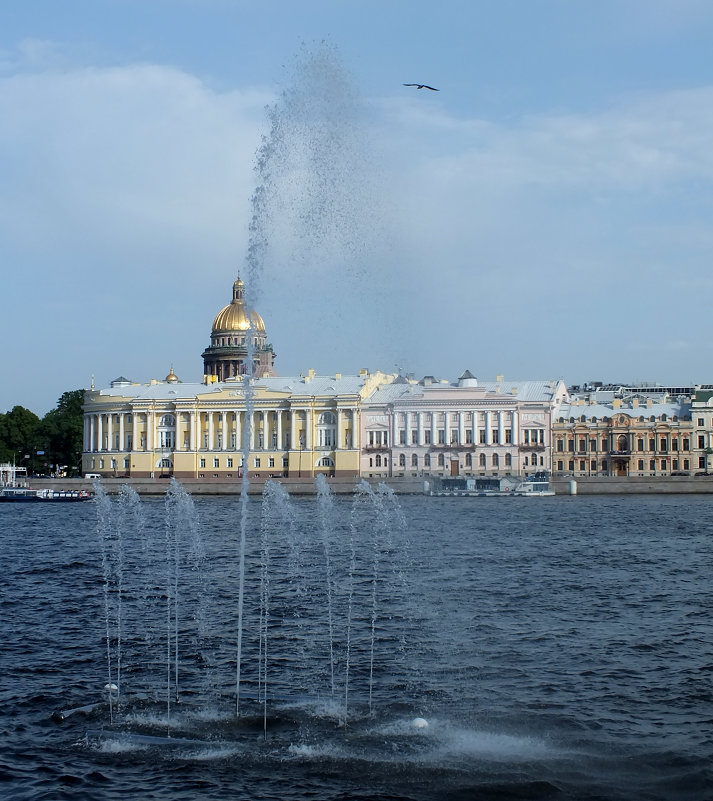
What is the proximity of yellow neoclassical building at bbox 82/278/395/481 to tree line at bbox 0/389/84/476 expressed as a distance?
16.2ft

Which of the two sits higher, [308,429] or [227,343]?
[227,343]

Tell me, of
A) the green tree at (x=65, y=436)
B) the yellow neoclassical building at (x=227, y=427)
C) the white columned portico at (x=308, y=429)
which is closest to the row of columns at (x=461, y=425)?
the yellow neoclassical building at (x=227, y=427)

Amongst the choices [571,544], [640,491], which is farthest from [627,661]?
[640,491]

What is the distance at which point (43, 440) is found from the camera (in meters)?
94.6

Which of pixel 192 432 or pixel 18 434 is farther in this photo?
pixel 18 434

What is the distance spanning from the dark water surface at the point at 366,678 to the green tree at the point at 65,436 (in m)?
64.6

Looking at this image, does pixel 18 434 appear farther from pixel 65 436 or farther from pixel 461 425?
pixel 461 425

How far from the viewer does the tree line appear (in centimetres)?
9225

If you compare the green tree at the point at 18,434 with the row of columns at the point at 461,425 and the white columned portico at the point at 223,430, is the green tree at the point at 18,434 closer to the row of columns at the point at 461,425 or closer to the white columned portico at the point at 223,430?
the white columned portico at the point at 223,430

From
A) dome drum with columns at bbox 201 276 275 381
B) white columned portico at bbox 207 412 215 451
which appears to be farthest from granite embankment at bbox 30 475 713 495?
dome drum with columns at bbox 201 276 275 381

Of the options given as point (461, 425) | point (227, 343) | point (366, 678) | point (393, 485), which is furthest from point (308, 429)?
point (366, 678)

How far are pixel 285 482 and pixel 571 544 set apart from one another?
42919 millimetres

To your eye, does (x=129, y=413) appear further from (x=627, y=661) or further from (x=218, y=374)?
(x=627, y=661)

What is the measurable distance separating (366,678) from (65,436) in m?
82.4
